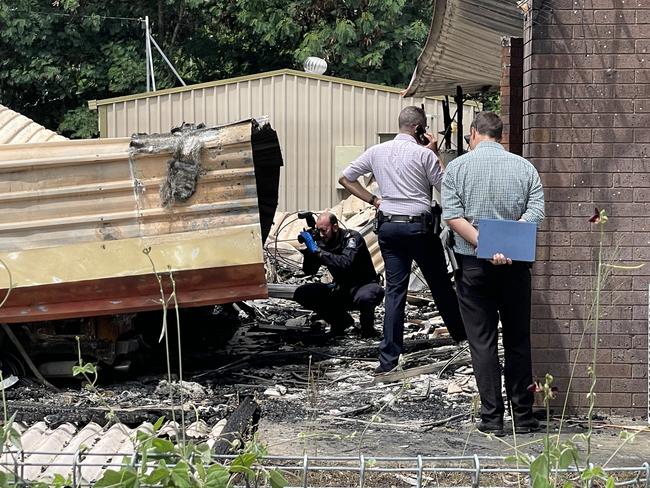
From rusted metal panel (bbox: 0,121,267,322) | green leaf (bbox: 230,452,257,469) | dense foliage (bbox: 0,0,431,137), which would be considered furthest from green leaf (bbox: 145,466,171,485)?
dense foliage (bbox: 0,0,431,137)

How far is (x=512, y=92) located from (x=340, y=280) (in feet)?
10.7

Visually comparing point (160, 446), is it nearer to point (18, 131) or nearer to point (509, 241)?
point (509, 241)

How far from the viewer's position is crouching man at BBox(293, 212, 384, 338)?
31.8 feet

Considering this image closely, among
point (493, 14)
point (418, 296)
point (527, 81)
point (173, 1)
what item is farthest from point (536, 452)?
point (173, 1)

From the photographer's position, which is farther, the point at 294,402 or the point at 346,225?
the point at 346,225

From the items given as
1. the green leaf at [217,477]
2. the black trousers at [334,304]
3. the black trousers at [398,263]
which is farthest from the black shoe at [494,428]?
the black trousers at [334,304]

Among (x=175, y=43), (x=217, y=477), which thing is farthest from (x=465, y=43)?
(x=175, y=43)

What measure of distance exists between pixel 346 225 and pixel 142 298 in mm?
8800

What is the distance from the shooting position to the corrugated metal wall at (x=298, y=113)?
1933 centimetres

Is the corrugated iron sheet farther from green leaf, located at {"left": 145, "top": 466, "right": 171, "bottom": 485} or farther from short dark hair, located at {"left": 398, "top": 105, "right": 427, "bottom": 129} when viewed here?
green leaf, located at {"left": 145, "top": 466, "right": 171, "bottom": 485}

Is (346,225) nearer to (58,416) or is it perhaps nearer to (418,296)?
(418,296)

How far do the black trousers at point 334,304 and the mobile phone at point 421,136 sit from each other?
180 centimetres

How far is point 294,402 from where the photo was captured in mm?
7359

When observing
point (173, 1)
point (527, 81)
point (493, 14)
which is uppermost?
point (173, 1)
